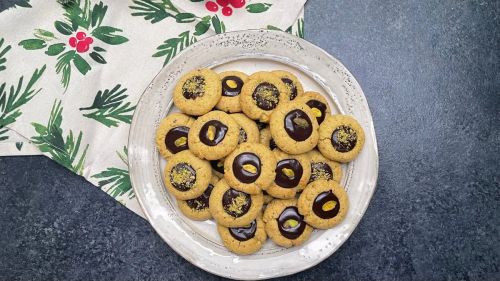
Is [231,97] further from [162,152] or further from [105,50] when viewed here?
[105,50]

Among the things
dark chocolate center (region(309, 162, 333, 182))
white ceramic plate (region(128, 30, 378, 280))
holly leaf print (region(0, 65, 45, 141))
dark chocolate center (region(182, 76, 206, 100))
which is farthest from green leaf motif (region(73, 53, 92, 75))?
dark chocolate center (region(309, 162, 333, 182))

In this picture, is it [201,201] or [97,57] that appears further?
[97,57]

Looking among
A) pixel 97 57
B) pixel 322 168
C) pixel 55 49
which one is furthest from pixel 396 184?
pixel 55 49

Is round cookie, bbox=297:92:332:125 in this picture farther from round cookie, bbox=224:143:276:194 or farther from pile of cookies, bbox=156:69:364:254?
round cookie, bbox=224:143:276:194

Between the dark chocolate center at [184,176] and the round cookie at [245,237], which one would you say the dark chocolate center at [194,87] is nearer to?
the dark chocolate center at [184,176]

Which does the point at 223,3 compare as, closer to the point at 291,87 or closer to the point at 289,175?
the point at 291,87

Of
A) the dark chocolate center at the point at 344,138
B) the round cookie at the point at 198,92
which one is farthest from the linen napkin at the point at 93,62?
the dark chocolate center at the point at 344,138
